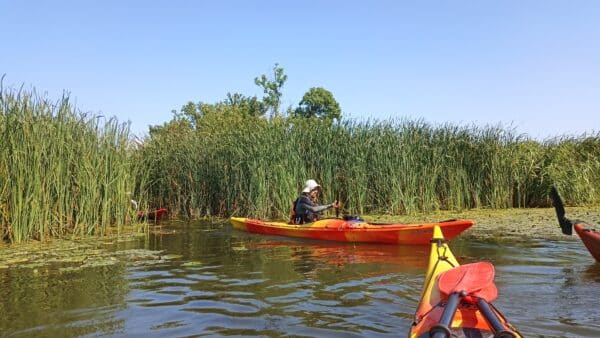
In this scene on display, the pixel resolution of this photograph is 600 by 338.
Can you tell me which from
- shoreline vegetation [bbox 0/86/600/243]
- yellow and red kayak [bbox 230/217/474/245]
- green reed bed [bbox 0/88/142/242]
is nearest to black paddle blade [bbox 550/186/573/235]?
yellow and red kayak [bbox 230/217/474/245]

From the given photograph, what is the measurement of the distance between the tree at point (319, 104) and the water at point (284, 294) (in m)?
28.8

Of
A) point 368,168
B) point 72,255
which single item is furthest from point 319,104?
point 72,255

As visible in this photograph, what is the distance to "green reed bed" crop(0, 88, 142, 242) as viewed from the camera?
767 centimetres

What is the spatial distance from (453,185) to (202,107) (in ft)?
70.2

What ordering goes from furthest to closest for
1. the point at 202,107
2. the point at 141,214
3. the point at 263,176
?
the point at 202,107 < the point at 263,176 < the point at 141,214

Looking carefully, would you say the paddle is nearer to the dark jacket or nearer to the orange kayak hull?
the orange kayak hull

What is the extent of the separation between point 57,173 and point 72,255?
163 centimetres

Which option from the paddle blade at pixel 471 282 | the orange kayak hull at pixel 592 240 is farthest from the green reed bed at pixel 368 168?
the paddle blade at pixel 471 282

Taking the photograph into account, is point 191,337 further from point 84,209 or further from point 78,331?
point 84,209

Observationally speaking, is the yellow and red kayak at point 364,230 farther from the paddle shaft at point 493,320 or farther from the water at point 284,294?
the paddle shaft at point 493,320

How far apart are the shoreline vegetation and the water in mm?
2123

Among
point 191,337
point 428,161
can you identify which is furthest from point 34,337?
point 428,161

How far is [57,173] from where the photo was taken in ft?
27.1

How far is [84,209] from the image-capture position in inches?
348
